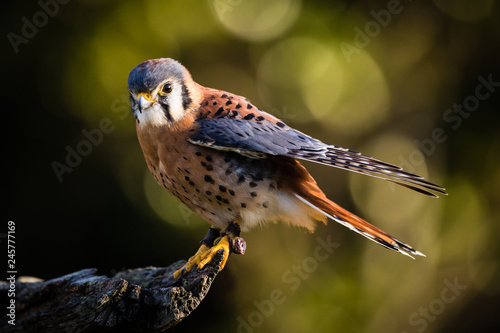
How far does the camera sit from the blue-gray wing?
2.66 meters

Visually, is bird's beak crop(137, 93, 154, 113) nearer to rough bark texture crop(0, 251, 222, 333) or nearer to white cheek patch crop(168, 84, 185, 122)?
white cheek patch crop(168, 84, 185, 122)

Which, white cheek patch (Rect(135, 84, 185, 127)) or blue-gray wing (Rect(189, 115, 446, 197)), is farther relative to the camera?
white cheek patch (Rect(135, 84, 185, 127))

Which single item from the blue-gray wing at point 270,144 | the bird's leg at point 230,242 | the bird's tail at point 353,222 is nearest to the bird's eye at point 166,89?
the blue-gray wing at point 270,144

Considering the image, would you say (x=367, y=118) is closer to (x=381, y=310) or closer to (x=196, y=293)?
(x=381, y=310)

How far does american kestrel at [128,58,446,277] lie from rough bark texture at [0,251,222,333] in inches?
15.3

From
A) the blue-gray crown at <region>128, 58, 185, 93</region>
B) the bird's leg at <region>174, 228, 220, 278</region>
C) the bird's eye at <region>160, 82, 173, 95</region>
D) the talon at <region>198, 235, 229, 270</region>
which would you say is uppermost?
the blue-gray crown at <region>128, 58, 185, 93</region>

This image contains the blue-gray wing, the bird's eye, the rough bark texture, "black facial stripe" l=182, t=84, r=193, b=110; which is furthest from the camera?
"black facial stripe" l=182, t=84, r=193, b=110

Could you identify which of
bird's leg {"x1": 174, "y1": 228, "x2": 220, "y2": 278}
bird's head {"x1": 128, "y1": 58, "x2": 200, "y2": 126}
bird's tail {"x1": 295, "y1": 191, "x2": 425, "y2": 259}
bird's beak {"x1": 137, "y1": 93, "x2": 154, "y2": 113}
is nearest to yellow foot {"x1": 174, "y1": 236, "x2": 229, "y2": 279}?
bird's leg {"x1": 174, "y1": 228, "x2": 220, "y2": 278}

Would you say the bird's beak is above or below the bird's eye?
below

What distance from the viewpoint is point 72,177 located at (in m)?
3.88

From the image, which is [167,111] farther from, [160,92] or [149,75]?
[149,75]

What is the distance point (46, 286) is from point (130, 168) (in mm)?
1577

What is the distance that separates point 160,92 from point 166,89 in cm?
4

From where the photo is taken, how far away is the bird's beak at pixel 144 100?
2.73m
